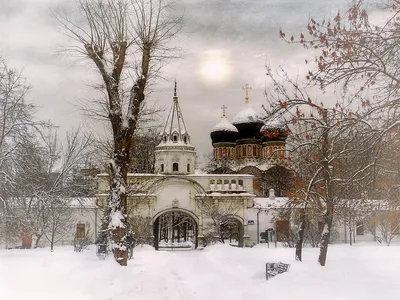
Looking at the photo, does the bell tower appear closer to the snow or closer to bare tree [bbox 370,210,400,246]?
bare tree [bbox 370,210,400,246]

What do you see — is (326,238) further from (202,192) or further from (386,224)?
(202,192)

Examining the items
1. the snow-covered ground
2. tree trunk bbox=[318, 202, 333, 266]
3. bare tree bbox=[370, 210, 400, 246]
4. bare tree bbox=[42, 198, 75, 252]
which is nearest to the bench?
the snow-covered ground

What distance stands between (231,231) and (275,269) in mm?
12915

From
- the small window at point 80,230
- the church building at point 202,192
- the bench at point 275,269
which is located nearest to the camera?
the bench at point 275,269

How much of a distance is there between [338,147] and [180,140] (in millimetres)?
11922

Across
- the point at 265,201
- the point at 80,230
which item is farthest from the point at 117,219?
the point at 265,201

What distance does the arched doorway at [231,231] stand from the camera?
708 inches

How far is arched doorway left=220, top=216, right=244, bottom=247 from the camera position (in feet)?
59.0

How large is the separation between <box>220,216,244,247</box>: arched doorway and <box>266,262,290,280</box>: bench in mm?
11085

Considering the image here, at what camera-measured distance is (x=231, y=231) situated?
→ 1916cm

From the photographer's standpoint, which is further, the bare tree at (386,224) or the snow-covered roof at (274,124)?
the bare tree at (386,224)

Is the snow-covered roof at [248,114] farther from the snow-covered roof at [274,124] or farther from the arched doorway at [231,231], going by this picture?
the arched doorway at [231,231]

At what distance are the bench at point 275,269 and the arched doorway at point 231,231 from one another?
36.4ft

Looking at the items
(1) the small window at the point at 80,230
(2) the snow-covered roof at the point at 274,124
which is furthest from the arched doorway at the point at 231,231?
(2) the snow-covered roof at the point at 274,124
